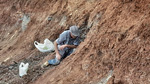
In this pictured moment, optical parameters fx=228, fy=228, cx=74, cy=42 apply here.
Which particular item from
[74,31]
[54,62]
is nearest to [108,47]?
[74,31]

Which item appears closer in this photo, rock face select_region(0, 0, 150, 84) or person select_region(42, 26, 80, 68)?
rock face select_region(0, 0, 150, 84)

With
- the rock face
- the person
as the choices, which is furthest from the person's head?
the rock face

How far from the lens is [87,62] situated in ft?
13.6

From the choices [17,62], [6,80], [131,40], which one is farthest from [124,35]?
[17,62]

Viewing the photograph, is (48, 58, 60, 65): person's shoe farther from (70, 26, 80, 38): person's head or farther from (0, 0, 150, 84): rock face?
(70, 26, 80, 38): person's head

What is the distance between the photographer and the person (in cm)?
513

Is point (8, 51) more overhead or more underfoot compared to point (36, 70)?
more overhead

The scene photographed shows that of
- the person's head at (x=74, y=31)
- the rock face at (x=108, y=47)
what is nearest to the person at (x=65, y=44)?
the person's head at (x=74, y=31)

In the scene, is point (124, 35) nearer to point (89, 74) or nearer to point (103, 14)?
point (89, 74)

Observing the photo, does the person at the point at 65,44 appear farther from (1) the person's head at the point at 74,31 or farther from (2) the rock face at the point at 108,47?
(2) the rock face at the point at 108,47

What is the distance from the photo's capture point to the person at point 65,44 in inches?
202

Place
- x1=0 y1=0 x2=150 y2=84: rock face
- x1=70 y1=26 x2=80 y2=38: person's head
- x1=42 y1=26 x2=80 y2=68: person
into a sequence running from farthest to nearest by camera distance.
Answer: x1=42 y1=26 x2=80 y2=68: person → x1=70 y1=26 x2=80 y2=38: person's head → x1=0 y1=0 x2=150 y2=84: rock face

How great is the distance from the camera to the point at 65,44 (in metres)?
5.25

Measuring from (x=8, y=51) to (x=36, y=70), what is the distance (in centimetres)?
346
